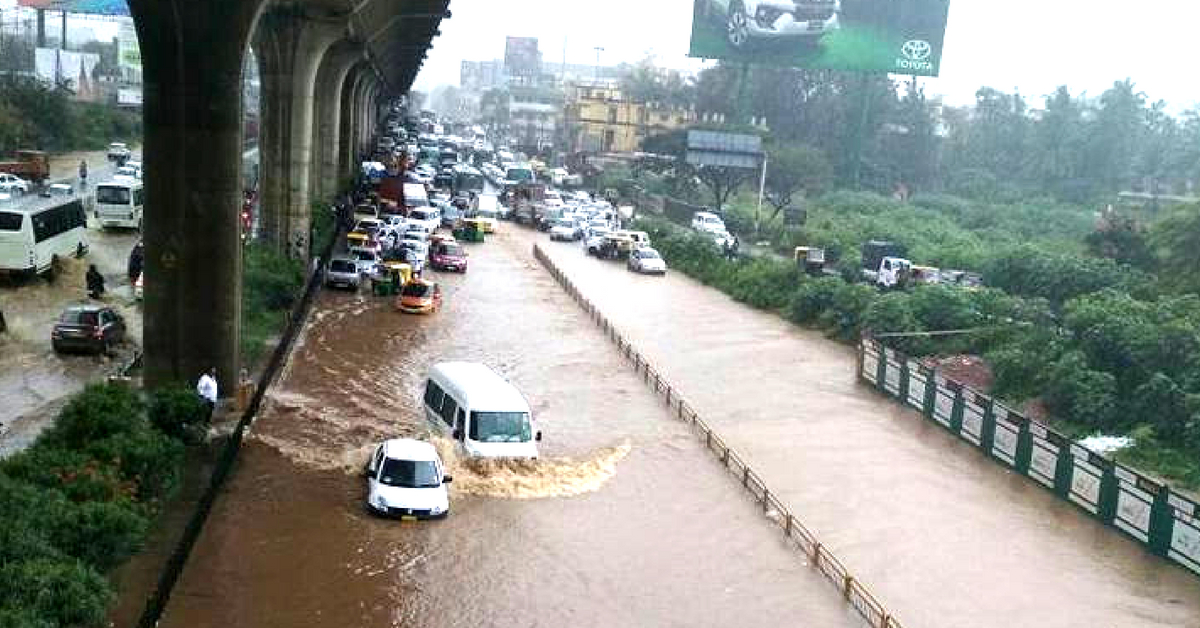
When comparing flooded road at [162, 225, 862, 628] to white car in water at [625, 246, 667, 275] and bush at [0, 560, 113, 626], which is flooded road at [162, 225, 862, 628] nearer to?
bush at [0, 560, 113, 626]

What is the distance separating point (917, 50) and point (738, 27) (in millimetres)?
10110

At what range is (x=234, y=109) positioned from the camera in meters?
20.5

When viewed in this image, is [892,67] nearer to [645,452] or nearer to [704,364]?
[704,364]

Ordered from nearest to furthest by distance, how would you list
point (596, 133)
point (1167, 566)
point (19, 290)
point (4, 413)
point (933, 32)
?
point (1167, 566) → point (4, 413) → point (19, 290) → point (933, 32) → point (596, 133)

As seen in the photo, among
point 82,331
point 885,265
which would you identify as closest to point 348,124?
point 885,265

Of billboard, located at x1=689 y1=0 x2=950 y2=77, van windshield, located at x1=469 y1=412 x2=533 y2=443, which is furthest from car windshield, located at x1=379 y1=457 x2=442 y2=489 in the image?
billboard, located at x1=689 y1=0 x2=950 y2=77

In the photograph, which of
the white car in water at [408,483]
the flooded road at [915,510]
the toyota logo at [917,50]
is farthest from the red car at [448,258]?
the toyota logo at [917,50]

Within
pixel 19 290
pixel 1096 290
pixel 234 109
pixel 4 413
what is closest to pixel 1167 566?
pixel 234 109

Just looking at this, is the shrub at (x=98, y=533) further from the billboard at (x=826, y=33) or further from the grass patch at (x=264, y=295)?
the billboard at (x=826, y=33)

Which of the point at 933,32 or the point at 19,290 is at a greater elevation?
the point at 933,32

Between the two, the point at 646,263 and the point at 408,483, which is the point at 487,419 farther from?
the point at 646,263

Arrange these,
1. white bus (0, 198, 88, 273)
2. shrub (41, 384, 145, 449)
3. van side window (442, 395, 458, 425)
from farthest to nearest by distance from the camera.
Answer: white bus (0, 198, 88, 273) → van side window (442, 395, 458, 425) → shrub (41, 384, 145, 449)

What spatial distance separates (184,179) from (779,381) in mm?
15399

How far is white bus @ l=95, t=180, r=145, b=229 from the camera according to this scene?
41.3 metres
